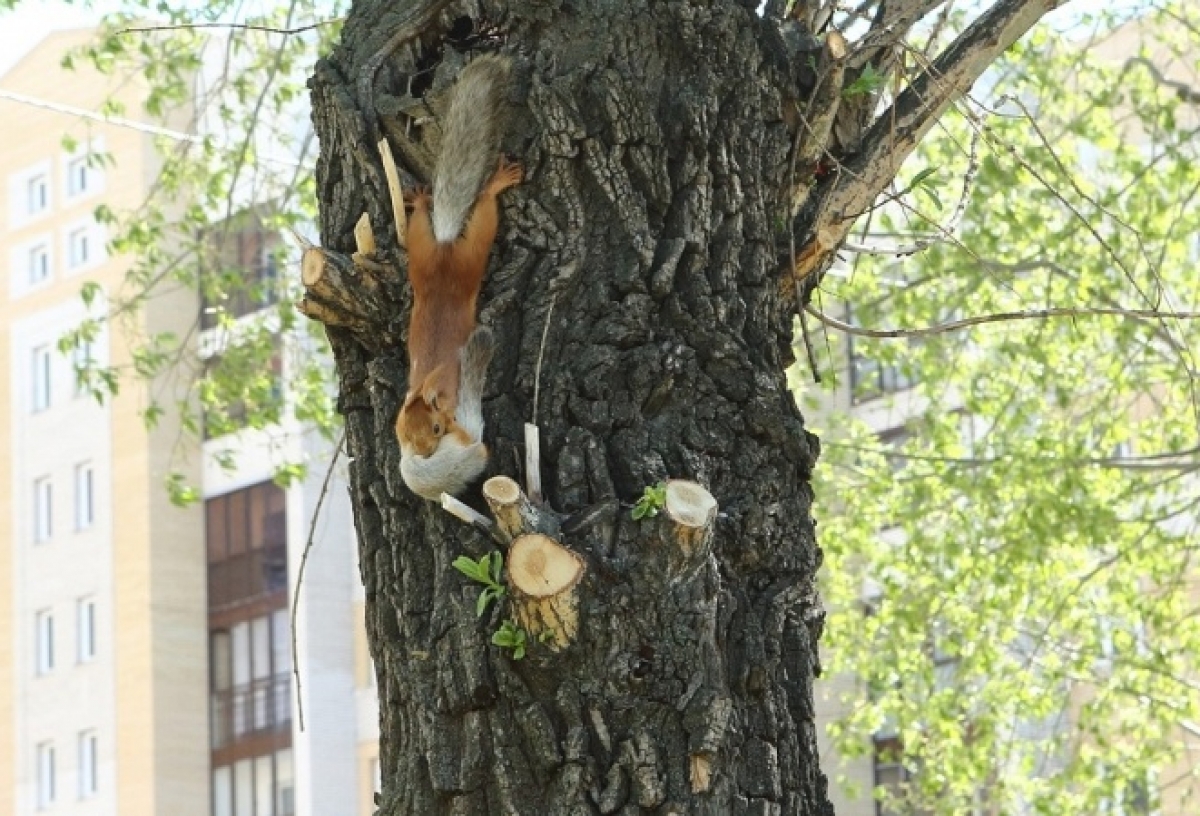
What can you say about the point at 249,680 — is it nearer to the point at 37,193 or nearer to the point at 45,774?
the point at 45,774

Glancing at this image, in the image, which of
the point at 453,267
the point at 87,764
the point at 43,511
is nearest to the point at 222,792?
the point at 87,764

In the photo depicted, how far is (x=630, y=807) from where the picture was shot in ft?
10.7

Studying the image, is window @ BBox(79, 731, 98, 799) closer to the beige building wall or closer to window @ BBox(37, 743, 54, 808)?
the beige building wall

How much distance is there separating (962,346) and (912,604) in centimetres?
145

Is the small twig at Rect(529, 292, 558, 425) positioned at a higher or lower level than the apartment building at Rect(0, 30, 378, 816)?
lower

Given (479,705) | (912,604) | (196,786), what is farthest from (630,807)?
(196,786)

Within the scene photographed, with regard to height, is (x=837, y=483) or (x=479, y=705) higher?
(x=837, y=483)

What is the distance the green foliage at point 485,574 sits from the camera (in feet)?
11.0

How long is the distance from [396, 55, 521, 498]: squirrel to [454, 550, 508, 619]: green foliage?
157mm

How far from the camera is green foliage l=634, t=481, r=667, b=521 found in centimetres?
333

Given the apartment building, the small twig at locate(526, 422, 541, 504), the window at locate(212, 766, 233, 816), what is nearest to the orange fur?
the small twig at locate(526, 422, 541, 504)

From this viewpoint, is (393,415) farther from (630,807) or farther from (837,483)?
(837,483)

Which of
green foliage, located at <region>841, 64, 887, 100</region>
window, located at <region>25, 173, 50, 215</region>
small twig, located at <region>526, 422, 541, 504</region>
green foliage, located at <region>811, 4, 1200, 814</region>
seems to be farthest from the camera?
window, located at <region>25, 173, 50, 215</region>

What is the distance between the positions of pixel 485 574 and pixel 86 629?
26187 millimetres
